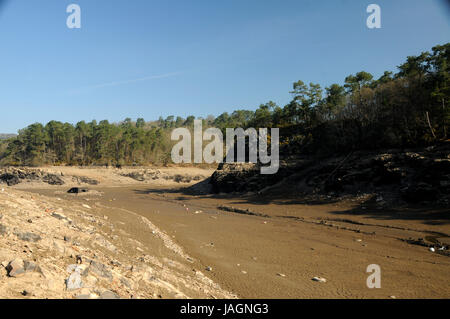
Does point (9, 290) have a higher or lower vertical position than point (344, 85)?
lower

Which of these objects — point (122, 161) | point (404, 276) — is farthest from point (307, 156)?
point (122, 161)

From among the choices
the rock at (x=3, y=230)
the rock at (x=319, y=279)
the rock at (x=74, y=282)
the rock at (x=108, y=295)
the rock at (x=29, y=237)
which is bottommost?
the rock at (x=319, y=279)

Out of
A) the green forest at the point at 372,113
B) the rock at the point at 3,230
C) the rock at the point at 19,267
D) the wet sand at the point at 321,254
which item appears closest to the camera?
the rock at the point at 19,267

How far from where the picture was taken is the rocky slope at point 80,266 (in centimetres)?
376

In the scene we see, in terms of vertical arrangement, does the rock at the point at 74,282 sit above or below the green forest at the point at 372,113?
below

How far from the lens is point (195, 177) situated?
59375mm

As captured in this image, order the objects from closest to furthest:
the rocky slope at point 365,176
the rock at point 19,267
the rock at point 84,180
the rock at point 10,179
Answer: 1. the rock at point 19,267
2. the rocky slope at point 365,176
3. the rock at point 10,179
4. the rock at point 84,180

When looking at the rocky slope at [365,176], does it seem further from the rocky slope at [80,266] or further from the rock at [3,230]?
the rock at [3,230]

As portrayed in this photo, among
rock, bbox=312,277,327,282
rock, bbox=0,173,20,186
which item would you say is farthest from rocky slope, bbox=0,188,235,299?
rock, bbox=0,173,20,186

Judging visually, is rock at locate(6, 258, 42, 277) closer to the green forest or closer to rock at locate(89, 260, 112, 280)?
rock at locate(89, 260, 112, 280)

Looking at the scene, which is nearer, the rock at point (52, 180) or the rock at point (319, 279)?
the rock at point (319, 279)

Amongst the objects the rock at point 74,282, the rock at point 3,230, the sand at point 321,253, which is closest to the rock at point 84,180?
the sand at point 321,253
